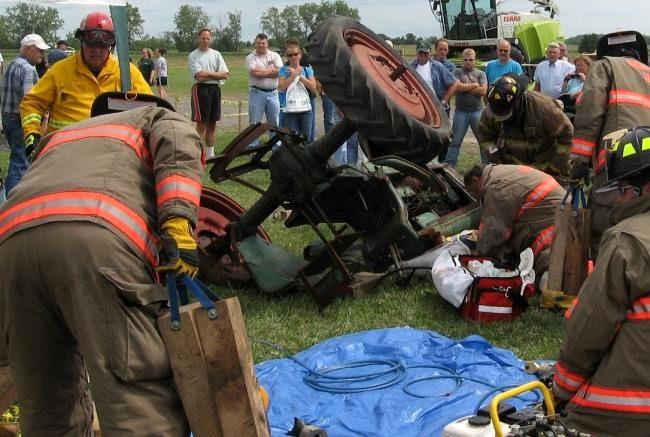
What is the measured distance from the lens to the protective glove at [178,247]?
2.84 metres

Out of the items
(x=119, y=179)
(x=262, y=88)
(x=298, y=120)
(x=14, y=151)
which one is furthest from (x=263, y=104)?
(x=119, y=179)

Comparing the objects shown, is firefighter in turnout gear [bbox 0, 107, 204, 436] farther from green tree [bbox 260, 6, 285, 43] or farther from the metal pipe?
green tree [bbox 260, 6, 285, 43]

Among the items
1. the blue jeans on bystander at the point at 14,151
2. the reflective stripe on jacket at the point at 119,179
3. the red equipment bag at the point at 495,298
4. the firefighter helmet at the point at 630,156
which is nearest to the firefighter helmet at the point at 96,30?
the reflective stripe on jacket at the point at 119,179

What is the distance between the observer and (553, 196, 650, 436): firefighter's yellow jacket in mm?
2674

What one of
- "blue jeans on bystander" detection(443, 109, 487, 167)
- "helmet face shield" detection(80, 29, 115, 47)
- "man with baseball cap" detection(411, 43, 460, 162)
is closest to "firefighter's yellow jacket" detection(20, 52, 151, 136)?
"helmet face shield" detection(80, 29, 115, 47)

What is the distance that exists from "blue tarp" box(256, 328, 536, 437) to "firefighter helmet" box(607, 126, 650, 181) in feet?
5.75

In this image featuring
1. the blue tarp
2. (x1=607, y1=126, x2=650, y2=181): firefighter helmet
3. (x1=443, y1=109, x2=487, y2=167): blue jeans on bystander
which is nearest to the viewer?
(x1=607, y1=126, x2=650, y2=181): firefighter helmet

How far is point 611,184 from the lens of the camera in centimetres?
315

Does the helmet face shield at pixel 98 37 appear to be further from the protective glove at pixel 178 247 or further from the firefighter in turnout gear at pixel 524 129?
the firefighter in turnout gear at pixel 524 129

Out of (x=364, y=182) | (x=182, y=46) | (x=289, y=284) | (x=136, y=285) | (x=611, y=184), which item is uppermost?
(x=611, y=184)

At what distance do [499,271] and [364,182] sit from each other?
3.94 feet

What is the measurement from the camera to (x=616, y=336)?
9.11ft

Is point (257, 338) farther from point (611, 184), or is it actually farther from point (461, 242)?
point (611, 184)

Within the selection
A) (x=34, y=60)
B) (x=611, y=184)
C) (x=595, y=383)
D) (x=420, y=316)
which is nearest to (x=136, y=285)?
(x=595, y=383)
